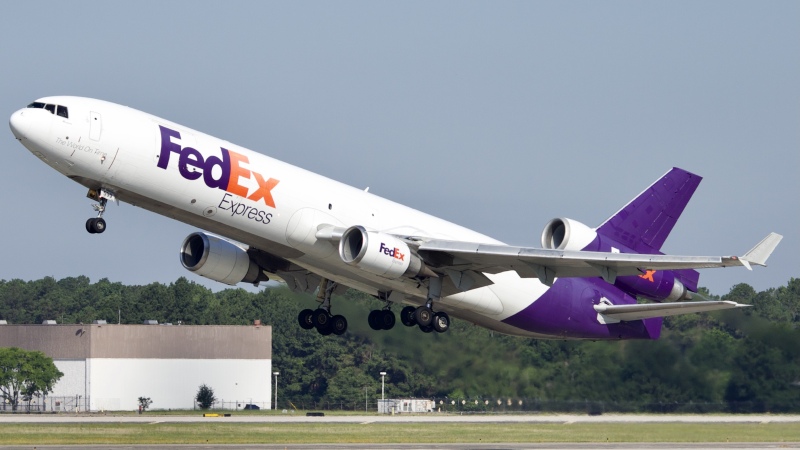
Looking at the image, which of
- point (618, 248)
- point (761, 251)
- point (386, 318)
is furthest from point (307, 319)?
point (761, 251)

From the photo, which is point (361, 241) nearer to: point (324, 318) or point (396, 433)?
point (324, 318)

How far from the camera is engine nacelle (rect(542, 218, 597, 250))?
4097 centimetres

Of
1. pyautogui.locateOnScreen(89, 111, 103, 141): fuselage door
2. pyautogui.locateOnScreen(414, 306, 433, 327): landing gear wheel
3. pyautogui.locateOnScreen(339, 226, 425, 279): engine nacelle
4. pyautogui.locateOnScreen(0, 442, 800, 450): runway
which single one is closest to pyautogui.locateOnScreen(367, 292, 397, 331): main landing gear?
pyautogui.locateOnScreen(0, 442, 800, 450): runway

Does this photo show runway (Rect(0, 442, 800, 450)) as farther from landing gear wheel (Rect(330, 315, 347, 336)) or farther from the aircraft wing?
the aircraft wing

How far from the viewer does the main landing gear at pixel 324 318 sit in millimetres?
44156

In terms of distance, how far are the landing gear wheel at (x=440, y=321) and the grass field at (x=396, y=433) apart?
883cm

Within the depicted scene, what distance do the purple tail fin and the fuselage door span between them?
61.3 ft

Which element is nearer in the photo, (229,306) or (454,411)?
(454,411)

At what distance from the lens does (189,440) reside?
47.1 metres

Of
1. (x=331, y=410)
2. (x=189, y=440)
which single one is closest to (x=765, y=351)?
(x=189, y=440)

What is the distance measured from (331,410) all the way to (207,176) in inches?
1680

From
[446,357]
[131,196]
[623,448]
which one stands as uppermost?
[131,196]

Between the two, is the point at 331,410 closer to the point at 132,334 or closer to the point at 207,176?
the point at 132,334

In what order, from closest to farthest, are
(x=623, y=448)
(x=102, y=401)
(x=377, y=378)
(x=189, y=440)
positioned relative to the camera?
(x=623, y=448) → (x=189, y=440) → (x=377, y=378) → (x=102, y=401)
